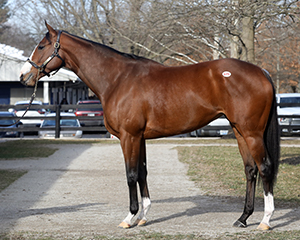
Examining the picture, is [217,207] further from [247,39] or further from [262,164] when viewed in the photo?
[247,39]

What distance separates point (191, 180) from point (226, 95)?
4236mm

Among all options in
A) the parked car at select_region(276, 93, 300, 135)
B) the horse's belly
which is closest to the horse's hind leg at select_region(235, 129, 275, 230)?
the horse's belly

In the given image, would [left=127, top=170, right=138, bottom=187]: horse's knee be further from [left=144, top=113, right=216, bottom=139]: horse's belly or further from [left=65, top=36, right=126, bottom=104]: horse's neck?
[left=65, top=36, right=126, bottom=104]: horse's neck

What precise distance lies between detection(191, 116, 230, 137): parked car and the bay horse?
1532cm

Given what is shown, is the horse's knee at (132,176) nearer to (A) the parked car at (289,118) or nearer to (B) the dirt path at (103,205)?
(B) the dirt path at (103,205)

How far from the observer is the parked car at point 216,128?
Answer: 2138 centimetres

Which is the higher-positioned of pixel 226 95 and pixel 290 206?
pixel 226 95

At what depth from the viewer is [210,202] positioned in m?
7.16

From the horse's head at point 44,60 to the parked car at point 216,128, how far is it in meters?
15.5

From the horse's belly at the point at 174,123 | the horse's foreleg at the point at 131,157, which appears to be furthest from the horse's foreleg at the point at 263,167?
the horse's foreleg at the point at 131,157

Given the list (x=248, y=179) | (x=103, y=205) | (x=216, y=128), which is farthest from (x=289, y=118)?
(x=248, y=179)

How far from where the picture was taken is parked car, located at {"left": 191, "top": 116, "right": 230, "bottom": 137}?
21.4 metres

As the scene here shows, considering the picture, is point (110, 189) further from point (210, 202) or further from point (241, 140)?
point (241, 140)

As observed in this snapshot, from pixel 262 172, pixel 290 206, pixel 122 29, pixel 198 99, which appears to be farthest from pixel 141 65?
pixel 122 29
